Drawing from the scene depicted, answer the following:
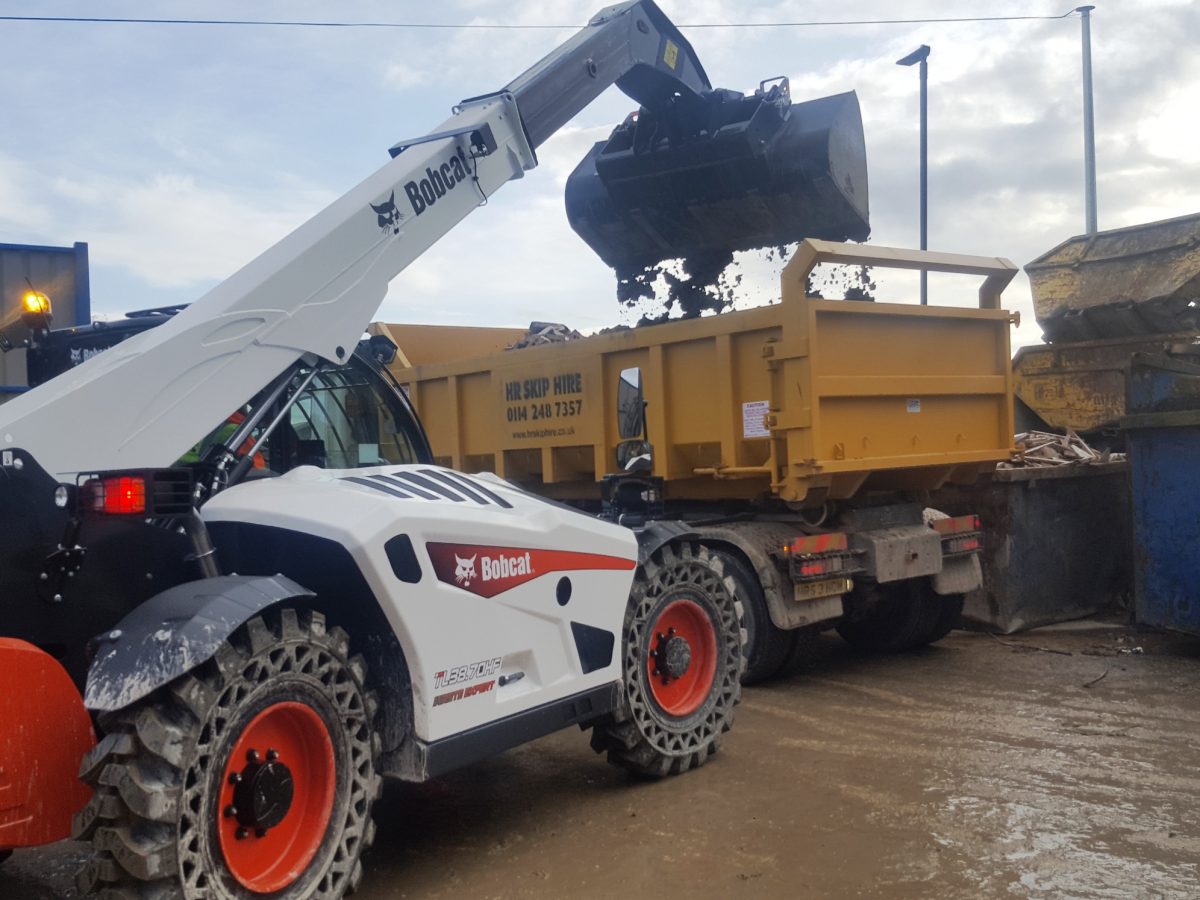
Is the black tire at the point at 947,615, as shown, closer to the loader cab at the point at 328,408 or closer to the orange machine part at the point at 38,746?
the loader cab at the point at 328,408

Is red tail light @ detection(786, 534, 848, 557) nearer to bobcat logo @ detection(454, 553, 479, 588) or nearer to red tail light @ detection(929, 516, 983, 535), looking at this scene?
red tail light @ detection(929, 516, 983, 535)

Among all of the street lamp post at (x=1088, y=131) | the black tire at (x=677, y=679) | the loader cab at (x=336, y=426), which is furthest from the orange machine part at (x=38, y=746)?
the street lamp post at (x=1088, y=131)

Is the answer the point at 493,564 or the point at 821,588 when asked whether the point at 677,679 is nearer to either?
the point at 493,564

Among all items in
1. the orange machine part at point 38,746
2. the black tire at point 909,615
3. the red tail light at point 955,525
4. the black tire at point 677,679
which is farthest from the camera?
the black tire at point 909,615

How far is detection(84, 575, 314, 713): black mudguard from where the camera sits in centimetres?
304

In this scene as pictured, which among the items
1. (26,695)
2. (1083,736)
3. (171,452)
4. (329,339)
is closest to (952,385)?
(1083,736)

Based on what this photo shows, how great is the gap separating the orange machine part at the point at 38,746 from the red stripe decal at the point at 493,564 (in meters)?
1.13

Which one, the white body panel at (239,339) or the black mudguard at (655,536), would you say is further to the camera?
the black mudguard at (655,536)

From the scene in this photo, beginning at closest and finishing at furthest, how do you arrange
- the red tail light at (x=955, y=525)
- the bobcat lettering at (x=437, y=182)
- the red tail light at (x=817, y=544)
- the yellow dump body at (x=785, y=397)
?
the bobcat lettering at (x=437, y=182) → the yellow dump body at (x=785, y=397) → the red tail light at (x=817, y=544) → the red tail light at (x=955, y=525)

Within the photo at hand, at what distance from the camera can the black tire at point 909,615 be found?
780cm

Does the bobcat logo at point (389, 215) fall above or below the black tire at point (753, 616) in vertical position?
above

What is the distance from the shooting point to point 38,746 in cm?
304

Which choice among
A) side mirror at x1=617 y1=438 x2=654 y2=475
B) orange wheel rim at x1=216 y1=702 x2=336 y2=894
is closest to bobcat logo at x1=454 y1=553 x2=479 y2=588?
orange wheel rim at x1=216 y1=702 x2=336 y2=894

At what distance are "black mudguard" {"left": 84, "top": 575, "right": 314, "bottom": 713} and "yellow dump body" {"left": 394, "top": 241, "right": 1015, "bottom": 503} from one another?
3793mm
